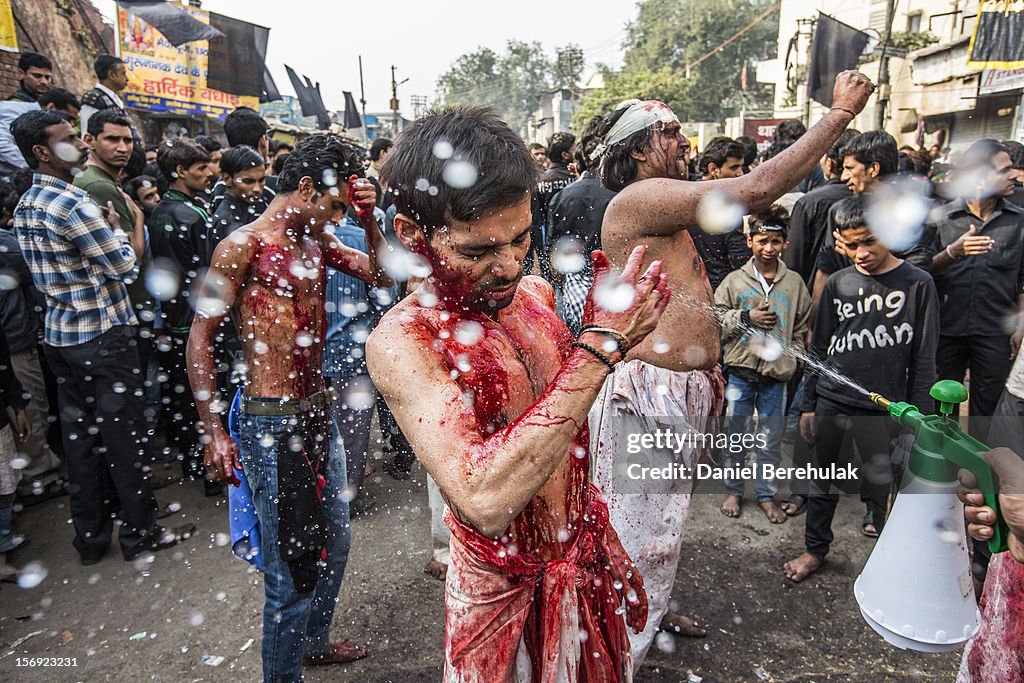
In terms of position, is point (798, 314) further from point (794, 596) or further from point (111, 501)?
point (111, 501)

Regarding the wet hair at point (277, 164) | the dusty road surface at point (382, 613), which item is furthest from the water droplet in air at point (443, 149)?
the wet hair at point (277, 164)

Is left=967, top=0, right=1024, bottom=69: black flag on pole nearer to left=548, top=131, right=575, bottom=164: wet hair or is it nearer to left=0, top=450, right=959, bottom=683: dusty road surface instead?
left=548, top=131, right=575, bottom=164: wet hair

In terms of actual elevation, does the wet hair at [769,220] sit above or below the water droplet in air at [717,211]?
below

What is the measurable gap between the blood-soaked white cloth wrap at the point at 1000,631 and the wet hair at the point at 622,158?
6.46 feet

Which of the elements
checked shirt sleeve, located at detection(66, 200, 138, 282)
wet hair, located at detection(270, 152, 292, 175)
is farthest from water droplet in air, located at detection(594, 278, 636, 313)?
wet hair, located at detection(270, 152, 292, 175)

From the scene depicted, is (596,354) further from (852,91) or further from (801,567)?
(801,567)

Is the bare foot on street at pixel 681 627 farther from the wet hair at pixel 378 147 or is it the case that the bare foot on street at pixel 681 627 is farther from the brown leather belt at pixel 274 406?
the wet hair at pixel 378 147

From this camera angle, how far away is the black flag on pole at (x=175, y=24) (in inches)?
383

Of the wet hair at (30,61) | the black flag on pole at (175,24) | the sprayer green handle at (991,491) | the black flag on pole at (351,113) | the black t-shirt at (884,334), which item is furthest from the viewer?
the black flag on pole at (351,113)

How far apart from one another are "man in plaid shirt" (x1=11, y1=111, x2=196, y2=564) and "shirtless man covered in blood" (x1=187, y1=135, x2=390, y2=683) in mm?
1518

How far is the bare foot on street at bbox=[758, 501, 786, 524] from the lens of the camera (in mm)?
4309

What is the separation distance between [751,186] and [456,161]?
4.73ft

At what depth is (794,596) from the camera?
3508mm

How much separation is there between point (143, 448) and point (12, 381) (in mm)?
896
